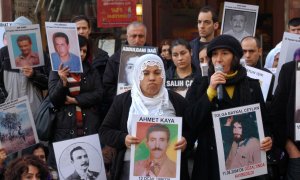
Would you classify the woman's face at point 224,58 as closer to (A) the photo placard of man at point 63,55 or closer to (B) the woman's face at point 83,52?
(A) the photo placard of man at point 63,55

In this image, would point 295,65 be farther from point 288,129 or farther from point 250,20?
point 250,20

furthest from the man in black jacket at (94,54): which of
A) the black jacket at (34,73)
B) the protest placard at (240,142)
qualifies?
the protest placard at (240,142)

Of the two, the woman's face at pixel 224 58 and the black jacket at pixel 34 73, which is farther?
Answer: the black jacket at pixel 34 73

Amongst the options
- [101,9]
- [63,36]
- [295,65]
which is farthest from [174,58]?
[101,9]

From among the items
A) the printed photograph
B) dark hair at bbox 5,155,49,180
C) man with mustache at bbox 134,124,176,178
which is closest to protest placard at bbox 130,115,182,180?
man with mustache at bbox 134,124,176,178

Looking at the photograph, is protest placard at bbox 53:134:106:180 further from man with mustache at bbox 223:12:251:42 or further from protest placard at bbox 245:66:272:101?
man with mustache at bbox 223:12:251:42

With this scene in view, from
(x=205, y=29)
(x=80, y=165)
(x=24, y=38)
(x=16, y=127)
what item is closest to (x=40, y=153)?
(x=16, y=127)

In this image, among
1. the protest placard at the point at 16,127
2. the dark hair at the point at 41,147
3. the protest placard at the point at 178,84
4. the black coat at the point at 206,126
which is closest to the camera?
the black coat at the point at 206,126

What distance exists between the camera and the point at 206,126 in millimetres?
5453

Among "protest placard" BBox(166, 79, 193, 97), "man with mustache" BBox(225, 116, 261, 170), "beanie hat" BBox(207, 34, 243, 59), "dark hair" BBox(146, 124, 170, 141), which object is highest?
"beanie hat" BBox(207, 34, 243, 59)

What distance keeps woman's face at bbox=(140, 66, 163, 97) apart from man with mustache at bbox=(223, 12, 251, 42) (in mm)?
2680

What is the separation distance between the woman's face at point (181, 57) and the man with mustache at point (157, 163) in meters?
1.69

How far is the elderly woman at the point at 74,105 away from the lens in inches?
261

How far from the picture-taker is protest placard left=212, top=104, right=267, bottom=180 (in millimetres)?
5309
